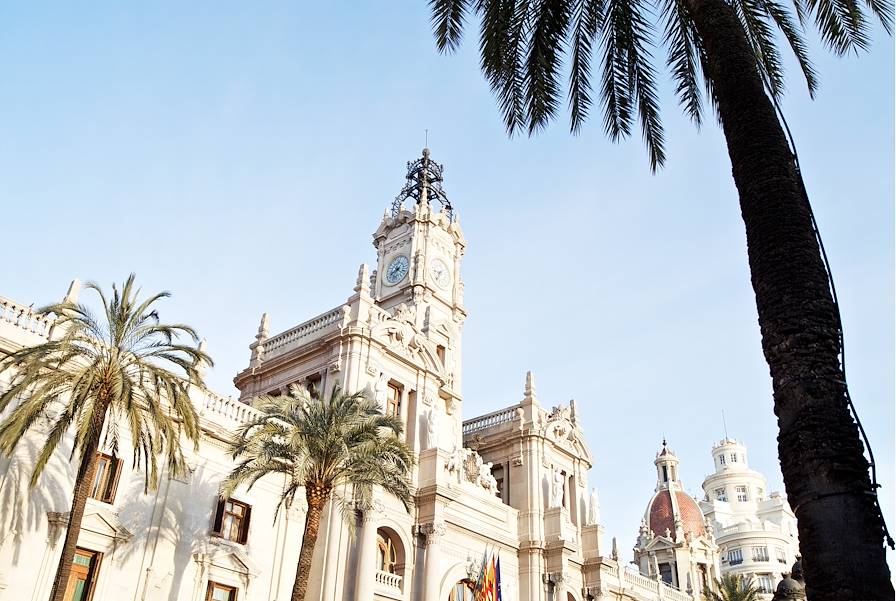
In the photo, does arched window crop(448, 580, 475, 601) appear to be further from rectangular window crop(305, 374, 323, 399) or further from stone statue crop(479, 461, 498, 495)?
rectangular window crop(305, 374, 323, 399)

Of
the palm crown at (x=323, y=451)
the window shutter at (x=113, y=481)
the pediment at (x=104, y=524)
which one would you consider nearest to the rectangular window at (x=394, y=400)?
the palm crown at (x=323, y=451)

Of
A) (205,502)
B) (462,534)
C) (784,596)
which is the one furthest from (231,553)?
(784,596)

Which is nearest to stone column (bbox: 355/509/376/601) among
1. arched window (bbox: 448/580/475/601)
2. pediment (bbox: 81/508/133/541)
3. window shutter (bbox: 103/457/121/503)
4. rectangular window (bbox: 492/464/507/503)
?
arched window (bbox: 448/580/475/601)

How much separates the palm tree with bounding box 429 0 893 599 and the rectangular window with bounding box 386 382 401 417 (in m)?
21.3

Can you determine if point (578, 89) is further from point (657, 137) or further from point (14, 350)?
point (14, 350)

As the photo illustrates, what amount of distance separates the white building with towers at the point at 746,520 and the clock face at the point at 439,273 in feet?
163

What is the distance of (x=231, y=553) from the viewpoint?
89.6 feet

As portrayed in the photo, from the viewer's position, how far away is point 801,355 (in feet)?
30.0

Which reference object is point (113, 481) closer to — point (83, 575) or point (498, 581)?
point (83, 575)

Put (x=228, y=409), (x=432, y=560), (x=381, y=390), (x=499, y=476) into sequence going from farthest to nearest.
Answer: (x=499, y=476) < (x=381, y=390) < (x=432, y=560) < (x=228, y=409)

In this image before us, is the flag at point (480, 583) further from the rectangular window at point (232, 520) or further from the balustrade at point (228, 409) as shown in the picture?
the balustrade at point (228, 409)

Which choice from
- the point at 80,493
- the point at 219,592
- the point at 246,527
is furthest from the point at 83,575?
the point at 246,527

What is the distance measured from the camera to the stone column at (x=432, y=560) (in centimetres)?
3219

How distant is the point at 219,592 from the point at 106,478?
5483 mm
